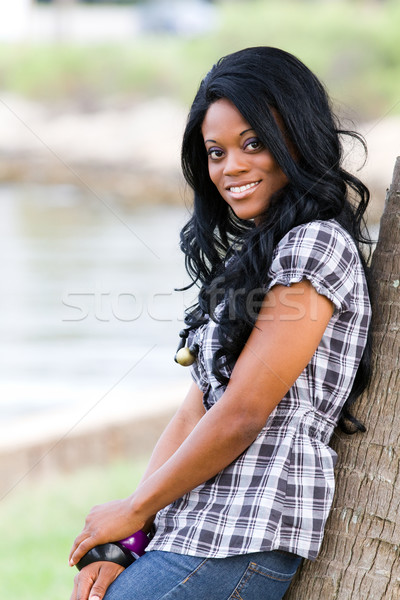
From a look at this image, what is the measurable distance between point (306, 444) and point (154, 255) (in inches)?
461

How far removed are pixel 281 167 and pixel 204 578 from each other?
812 millimetres

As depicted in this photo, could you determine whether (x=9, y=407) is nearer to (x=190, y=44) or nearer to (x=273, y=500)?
(x=273, y=500)

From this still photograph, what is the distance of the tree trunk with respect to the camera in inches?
64.6

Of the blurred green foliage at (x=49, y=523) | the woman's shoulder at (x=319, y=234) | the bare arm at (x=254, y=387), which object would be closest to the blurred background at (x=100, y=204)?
the blurred green foliage at (x=49, y=523)

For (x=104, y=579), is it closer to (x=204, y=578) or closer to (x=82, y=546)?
(x=82, y=546)

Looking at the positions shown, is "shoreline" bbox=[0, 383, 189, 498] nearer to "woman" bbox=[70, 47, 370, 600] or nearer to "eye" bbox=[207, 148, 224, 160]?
"woman" bbox=[70, 47, 370, 600]

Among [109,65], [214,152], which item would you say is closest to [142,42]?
[109,65]

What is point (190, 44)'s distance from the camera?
2425 cm

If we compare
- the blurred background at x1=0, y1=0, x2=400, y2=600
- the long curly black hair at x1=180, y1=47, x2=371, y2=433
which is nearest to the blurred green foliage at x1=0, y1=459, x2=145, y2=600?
the blurred background at x1=0, y1=0, x2=400, y2=600

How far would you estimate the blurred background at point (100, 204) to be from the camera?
401 cm

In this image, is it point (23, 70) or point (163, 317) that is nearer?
point (163, 317)

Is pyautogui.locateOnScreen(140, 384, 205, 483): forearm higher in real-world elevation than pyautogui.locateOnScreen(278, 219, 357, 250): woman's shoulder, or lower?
lower

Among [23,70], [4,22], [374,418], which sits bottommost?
[374,418]

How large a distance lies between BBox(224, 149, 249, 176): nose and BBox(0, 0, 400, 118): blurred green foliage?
18.0m
